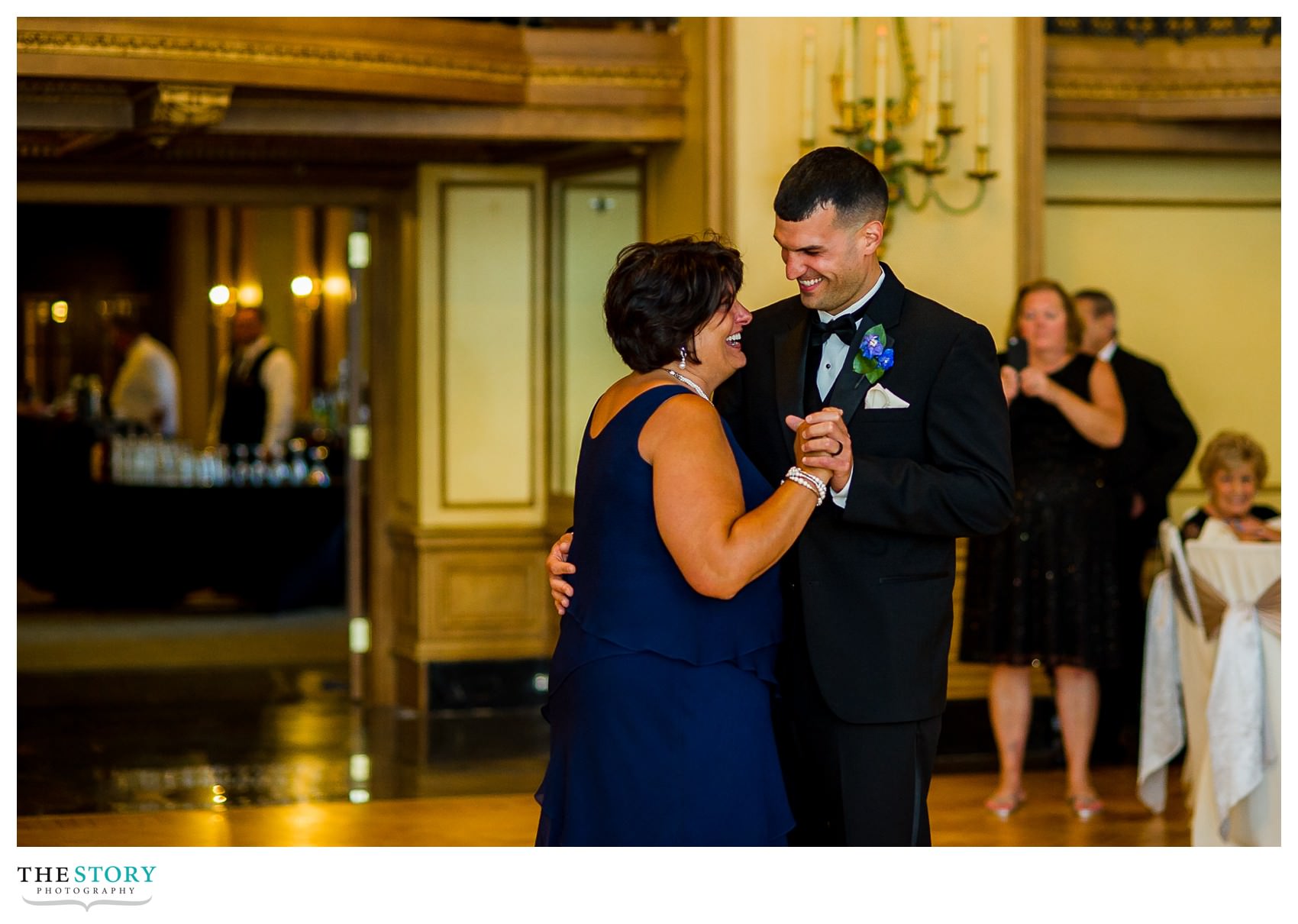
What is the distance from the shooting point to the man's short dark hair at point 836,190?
114 inches

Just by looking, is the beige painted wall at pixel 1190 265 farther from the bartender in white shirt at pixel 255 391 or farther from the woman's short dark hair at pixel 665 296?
the bartender in white shirt at pixel 255 391

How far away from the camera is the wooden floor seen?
16.6 feet

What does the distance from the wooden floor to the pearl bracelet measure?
2.52m

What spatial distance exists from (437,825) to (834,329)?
2793mm

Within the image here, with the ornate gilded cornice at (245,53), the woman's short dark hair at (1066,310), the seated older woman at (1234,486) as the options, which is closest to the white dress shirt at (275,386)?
the ornate gilded cornice at (245,53)

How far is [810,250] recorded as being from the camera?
9.57 ft

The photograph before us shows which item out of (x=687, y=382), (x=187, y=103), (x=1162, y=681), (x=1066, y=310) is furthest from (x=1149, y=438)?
(x=687, y=382)

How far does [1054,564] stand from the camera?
555cm

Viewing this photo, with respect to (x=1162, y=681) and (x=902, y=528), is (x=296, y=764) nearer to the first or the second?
(x=1162, y=681)
